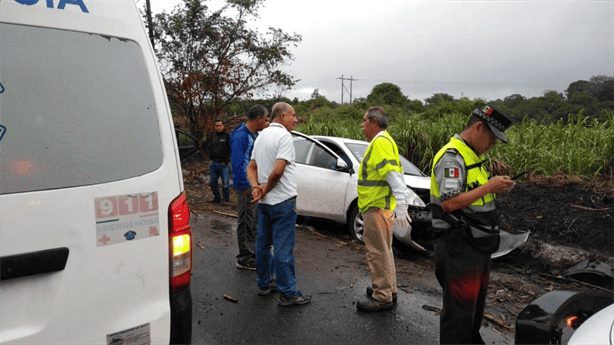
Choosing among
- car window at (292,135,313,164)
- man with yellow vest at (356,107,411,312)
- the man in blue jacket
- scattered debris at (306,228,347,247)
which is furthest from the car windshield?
man with yellow vest at (356,107,411,312)

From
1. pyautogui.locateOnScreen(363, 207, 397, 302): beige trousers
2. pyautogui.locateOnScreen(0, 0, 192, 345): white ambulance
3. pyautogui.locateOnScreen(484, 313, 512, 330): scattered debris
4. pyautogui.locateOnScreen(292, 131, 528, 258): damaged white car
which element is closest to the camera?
pyautogui.locateOnScreen(0, 0, 192, 345): white ambulance

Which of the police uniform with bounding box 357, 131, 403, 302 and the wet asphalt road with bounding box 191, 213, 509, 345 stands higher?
the police uniform with bounding box 357, 131, 403, 302

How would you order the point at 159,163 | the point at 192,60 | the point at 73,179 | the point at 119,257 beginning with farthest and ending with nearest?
the point at 192,60, the point at 159,163, the point at 119,257, the point at 73,179

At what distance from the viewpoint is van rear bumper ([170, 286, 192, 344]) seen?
2031mm

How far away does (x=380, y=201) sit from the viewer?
382 cm

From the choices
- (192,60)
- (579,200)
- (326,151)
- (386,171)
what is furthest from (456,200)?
(192,60)

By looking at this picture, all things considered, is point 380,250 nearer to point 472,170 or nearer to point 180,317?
point 472,170

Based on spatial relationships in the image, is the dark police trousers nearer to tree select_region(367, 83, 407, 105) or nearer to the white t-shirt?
the white t-shirt

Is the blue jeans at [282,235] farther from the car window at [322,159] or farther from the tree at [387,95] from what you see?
the tree at [387,95]

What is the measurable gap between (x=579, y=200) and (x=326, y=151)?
401cm

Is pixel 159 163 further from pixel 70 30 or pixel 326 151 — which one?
pixel 326 151

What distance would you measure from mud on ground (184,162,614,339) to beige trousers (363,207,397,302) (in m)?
0.54

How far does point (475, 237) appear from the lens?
2598 mm

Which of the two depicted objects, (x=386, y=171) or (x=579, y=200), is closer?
(x=386, y=171)
